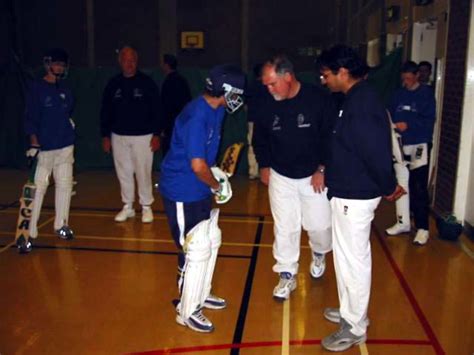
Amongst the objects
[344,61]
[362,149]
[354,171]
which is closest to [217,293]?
[354,171]

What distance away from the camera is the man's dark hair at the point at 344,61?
128 inches

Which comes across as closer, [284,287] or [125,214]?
[284,287]

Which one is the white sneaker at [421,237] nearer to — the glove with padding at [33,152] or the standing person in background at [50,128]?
the standing person in background at [50,128]

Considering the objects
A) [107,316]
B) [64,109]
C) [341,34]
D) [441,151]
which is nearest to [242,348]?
[107,316]

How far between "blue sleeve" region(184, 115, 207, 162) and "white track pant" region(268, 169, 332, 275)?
2.83 feet

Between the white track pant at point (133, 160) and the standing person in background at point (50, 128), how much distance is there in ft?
2.62

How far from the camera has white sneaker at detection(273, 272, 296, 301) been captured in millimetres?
4188

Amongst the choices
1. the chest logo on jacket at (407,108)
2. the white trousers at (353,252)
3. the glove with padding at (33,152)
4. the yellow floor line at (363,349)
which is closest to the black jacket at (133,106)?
the glove with padding at (33,152)

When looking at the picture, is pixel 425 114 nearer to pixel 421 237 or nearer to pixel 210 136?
pixel 421 237

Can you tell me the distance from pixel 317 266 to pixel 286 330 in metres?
1.00

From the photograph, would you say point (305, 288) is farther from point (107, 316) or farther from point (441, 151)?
point (441, 151)

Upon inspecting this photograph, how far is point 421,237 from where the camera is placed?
5613 mm

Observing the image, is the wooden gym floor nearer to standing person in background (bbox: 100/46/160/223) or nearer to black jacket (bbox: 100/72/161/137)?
standing person in background (bbox: 100/46/160/223)

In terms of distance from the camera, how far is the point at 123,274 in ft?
15.5
